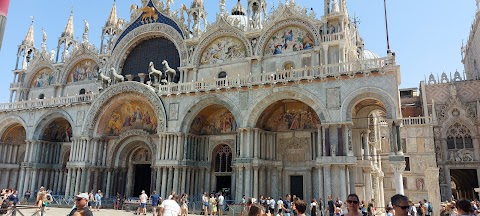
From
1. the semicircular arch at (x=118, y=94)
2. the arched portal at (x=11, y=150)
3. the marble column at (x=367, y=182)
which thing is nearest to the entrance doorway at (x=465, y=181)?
the marble column at (x=367, y=182)

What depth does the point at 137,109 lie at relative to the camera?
27.5 metres

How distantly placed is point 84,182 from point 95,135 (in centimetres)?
348

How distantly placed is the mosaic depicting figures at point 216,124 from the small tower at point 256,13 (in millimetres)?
6794

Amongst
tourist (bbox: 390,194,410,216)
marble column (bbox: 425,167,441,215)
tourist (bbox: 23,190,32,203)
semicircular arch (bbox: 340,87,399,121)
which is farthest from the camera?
tourist (bbox: 23,190,32,203)

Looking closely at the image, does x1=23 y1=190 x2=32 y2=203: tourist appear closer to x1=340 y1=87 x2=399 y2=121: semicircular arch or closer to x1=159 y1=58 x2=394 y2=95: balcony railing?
x1=159 y1=58 x2=394 y2=95: balcony railing

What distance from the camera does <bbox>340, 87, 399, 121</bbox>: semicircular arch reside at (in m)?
19.3

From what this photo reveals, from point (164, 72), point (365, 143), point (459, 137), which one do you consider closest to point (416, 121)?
point (459, 137)

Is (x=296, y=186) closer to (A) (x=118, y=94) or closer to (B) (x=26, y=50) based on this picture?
(A) (x=118, y=94)

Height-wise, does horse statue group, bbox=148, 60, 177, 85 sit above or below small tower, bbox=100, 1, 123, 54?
below

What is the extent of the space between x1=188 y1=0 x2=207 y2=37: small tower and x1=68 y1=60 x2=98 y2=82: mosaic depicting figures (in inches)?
397

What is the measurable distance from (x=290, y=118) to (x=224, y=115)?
188 inches

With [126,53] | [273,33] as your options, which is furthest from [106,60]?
[273,33]

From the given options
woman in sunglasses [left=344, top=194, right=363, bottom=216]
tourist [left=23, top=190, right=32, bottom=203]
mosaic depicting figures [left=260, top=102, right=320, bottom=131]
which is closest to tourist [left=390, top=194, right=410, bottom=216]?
woman in sunglasses [left=344, top=194, right=363, bottom=216]

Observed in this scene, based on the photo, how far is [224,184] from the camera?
82.7ft
